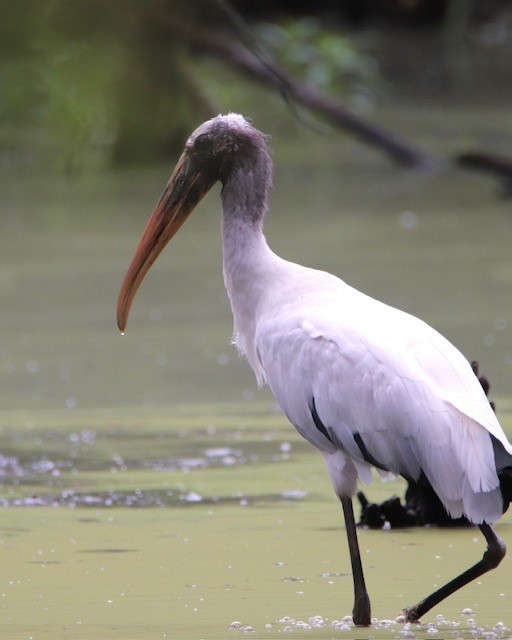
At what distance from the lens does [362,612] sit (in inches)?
174

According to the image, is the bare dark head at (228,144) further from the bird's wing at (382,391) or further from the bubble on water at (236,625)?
the bubble on water at (236,625)

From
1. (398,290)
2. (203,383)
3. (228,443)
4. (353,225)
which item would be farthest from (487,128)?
(228,443)

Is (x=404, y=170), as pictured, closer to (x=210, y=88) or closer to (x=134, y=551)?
(x=210, y=88)

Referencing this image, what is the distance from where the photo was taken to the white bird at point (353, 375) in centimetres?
430

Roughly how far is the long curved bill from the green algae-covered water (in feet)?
3.00

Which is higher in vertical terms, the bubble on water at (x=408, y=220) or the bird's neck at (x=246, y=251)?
the bubble on water at (x=408, y=220)

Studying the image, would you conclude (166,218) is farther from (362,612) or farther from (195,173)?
(362,612)

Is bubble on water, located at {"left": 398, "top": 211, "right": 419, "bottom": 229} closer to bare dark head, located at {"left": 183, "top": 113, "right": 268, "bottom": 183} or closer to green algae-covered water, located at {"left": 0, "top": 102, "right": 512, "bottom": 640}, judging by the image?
green algae-covered water, located at {"left": 0, "top": 102, "right": 512, "bottom": 640}

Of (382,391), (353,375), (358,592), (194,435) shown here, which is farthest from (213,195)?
(358,592)

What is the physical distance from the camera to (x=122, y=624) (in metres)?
4.42

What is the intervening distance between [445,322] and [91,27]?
7.86 meters

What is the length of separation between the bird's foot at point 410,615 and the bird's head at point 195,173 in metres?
1.55

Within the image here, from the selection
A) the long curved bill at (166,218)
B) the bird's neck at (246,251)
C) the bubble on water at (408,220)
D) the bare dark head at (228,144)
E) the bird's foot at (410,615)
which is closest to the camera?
the bird's foot at (410,615)

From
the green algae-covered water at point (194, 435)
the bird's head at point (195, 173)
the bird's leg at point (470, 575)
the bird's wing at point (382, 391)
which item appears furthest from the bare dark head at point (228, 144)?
the bird's leg at point (470, 575)
